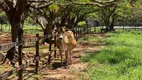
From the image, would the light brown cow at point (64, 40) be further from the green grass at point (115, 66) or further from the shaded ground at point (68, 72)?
the green grass at point (115, 66)

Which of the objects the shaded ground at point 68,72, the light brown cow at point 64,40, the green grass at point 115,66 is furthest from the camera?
the light brown cow at point 64,40

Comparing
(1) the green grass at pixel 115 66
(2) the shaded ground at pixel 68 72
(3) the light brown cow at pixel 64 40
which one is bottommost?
(2) the shaded ground at pixel 68 72

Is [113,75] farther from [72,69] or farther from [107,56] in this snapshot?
[107,56]

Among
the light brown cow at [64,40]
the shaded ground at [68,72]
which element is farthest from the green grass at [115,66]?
the light brown cow at [64,40]

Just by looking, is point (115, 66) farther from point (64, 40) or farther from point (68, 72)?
point (64, 40)

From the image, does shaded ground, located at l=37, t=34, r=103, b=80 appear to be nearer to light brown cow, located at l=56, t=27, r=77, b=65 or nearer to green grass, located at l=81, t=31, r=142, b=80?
green grass, located at l=81, t=31, r=142, b=80

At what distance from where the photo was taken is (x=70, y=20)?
1125 inches

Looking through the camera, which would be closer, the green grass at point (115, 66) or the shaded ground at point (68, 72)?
the green grass at point (115, 66)

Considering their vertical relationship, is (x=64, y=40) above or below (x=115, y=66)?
above

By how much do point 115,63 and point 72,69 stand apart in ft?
6.51

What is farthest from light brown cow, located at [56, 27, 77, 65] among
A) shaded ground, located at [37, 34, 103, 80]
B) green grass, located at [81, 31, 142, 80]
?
green grass, located at [81, 31, 142, 80]

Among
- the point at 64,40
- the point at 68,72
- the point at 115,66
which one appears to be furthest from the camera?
the point at 64,40

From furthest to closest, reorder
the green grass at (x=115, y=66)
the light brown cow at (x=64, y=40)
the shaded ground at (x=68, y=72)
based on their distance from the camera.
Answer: the light brown cow at (x=64, y=40), the shaded ground at (x=68, y=72), the green grass at (x=115, y=66)

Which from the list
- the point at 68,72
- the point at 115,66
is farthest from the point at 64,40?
the point at 115,66
